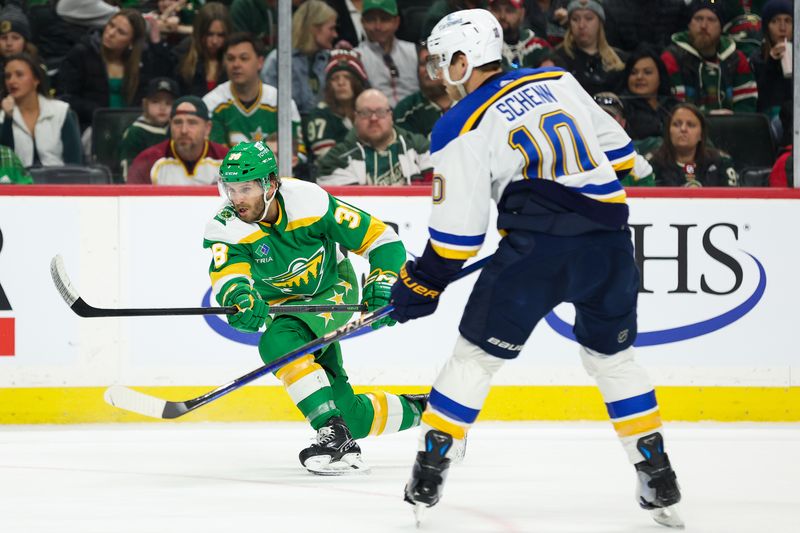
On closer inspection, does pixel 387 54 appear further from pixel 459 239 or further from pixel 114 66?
pixel 459 239

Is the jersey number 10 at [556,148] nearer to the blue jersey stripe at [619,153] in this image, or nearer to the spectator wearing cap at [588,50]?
the blue jersey stripe at [619,153]

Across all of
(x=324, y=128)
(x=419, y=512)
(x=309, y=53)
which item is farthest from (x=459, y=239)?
(x=309, y=53)

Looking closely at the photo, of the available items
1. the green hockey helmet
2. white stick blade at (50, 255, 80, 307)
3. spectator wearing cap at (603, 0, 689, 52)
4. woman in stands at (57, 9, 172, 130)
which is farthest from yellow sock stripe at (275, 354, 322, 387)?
spectator wearing cap at (603, 0, 689, 52)

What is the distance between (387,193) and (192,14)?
4.52 ft

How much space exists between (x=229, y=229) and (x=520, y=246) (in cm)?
129

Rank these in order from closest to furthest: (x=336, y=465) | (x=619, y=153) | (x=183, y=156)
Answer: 1. (x=619, y=153)
2. (x=336, y=465)
3. (x=183, y=156)

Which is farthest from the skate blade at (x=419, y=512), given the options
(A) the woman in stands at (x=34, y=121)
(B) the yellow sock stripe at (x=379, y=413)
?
(A) the woman in stands at (x=34, y=121)

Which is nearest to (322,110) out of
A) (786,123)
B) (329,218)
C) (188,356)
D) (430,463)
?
(188,356)

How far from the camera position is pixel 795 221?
5.24m

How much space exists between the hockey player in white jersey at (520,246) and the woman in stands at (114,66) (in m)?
2.85

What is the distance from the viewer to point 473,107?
2979mm

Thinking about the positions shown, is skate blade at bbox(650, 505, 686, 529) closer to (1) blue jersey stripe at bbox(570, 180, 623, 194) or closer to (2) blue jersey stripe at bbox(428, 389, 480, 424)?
(2) blue jersey stripe at bbox(428, 389, 480, 424)

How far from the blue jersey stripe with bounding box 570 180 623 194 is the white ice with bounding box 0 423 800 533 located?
0.80 metres

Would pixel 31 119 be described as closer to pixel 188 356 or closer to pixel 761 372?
pixel 188 356
